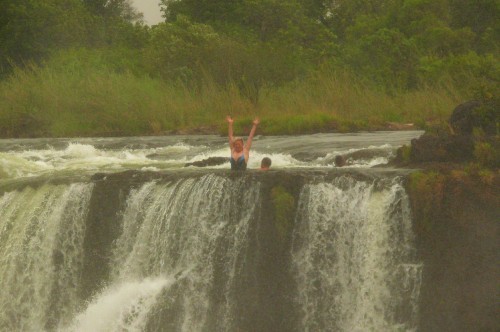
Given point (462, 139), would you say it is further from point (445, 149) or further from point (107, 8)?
point (107, 8)

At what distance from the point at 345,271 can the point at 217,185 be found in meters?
1.98

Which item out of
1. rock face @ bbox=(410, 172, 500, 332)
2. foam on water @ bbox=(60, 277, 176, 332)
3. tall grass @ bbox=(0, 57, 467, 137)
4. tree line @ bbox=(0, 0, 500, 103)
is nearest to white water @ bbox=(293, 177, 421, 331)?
rock face @ bbox=(410, 172, 500, 332)

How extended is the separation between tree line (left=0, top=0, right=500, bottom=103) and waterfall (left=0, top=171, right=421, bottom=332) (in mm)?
12434

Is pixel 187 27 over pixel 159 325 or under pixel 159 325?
over

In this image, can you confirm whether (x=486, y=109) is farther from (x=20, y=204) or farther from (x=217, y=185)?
(x=20, y=204)

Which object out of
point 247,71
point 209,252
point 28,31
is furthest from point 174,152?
point 28,31

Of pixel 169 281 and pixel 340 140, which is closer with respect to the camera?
pixel 169 281

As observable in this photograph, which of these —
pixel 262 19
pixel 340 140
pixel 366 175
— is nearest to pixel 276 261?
pixel 366 175

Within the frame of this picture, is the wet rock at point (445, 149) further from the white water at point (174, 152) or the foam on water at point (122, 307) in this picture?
the foam on water at point (122, 307)

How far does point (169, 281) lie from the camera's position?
10.9m

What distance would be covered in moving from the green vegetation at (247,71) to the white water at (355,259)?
677cm

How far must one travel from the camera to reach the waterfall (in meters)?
10.1

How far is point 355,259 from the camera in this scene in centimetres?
1012

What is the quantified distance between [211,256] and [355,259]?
1.71 metres
